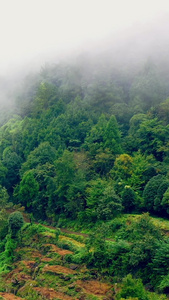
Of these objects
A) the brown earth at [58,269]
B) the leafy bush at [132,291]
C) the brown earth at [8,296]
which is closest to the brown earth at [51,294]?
the brown earth at [8,296]

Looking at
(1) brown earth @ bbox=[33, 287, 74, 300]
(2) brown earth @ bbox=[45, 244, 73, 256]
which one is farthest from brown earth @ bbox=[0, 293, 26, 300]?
(2) brown earth @ bbox=[45, 244, 73, 256]

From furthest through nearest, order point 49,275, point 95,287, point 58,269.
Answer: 1. point 58,269
2. point 49,275
3. point 95,287

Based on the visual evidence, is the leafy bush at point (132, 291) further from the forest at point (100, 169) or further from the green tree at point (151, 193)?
the green tree at point (151, 193)

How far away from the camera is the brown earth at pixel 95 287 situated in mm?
26109

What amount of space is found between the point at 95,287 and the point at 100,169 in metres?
20.8

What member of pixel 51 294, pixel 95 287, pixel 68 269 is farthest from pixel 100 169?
pixel 51 294

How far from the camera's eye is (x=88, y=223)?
122ft

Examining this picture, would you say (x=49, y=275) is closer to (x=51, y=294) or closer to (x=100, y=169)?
(x=51, y=294)

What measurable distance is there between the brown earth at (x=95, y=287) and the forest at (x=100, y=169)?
111cm

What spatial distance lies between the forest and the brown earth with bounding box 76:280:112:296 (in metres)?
1.11

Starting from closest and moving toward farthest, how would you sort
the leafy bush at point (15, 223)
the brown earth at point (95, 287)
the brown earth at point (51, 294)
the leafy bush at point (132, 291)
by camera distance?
the leafy bush at point (132, 291) → the brown earth at point (95, 287) → the brown earth at point (51, 294) → the leafy bush at point (15, 223)

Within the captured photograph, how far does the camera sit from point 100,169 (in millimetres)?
45844

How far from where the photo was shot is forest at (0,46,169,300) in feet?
90.2

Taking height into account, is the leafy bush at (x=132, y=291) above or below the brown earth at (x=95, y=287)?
above
